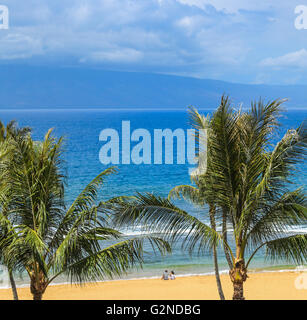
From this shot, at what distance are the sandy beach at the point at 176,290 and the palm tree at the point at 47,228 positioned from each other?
9.86 meters

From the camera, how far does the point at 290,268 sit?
76.8ft

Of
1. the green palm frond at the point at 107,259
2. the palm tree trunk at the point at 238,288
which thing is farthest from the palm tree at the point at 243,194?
the green palm frond at the point at 107,259

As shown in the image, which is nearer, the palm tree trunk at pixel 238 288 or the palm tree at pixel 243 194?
the palm tree at pixel 243 194

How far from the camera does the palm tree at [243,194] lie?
369 inches

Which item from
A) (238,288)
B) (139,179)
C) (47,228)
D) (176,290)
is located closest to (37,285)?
(47,228)

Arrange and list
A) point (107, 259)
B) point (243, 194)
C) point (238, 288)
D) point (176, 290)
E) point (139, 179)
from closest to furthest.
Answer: point (107, 259), point (243, 194), point (238, 288), point (176, 290), point (139, 179)

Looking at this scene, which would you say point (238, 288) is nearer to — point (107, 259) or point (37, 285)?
point (107, 259)

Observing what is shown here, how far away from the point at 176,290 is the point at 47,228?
438 inches

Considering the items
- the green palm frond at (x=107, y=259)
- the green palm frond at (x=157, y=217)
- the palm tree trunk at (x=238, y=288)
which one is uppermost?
the green palm frond at (x=157, y=217)

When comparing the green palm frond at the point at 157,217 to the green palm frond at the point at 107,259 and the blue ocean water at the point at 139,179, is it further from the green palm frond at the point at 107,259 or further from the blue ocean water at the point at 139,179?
the blue ocean water at the point at 139,179

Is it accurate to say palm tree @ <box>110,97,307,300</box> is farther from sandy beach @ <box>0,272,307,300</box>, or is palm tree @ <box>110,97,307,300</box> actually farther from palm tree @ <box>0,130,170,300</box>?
sandy beach @ <box>0,272,307,300</box>

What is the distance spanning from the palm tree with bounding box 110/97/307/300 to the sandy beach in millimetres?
9326

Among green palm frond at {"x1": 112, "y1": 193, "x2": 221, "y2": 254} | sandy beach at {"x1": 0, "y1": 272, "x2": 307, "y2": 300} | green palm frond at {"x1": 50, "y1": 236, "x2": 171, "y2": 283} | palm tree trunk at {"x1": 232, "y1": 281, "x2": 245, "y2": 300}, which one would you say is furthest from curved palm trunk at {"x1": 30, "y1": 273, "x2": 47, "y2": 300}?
sandy beach at {"x1": 0, "y1": 272, "x2": 307, "y2": 300}

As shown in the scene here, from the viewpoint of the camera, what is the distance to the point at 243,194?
9531mm
